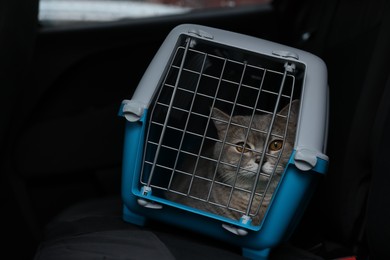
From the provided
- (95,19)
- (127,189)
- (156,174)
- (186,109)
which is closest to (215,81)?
(186,109)

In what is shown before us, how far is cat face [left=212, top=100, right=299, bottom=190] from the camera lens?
1489 mm

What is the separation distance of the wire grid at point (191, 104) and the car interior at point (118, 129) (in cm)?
14

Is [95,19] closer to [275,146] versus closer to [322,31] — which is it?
[322,31]

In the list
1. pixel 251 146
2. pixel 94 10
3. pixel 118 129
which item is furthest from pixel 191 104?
pixel 94 10

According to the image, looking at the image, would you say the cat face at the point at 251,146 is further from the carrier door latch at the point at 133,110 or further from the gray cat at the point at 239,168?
the carrier door latch at the point at 133,110

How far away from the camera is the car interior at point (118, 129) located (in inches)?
51.7

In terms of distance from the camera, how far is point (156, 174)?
4.81 feet

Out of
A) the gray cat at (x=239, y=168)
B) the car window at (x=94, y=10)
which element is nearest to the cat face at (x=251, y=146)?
the gray cat at (x=239, y=168)

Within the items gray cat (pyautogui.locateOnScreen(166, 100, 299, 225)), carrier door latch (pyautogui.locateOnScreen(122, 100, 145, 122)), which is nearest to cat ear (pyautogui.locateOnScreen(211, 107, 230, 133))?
gray cat (pyautogui.locateOnScreen(166, 100, 299, 225))

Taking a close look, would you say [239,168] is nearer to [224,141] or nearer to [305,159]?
[224,141]

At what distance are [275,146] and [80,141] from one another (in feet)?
2.56

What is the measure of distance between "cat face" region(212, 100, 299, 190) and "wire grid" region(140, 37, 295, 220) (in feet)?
0.10

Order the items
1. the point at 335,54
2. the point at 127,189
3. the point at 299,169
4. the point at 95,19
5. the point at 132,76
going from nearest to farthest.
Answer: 1. the point at 299,169
2. the point at 127,189
3. the point at 335,54
4. the point at 132,76
5. the point at 95,19

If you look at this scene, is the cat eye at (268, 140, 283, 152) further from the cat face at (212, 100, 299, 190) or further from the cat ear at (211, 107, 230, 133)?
the cat ear at (211, 107, 230, 133)
